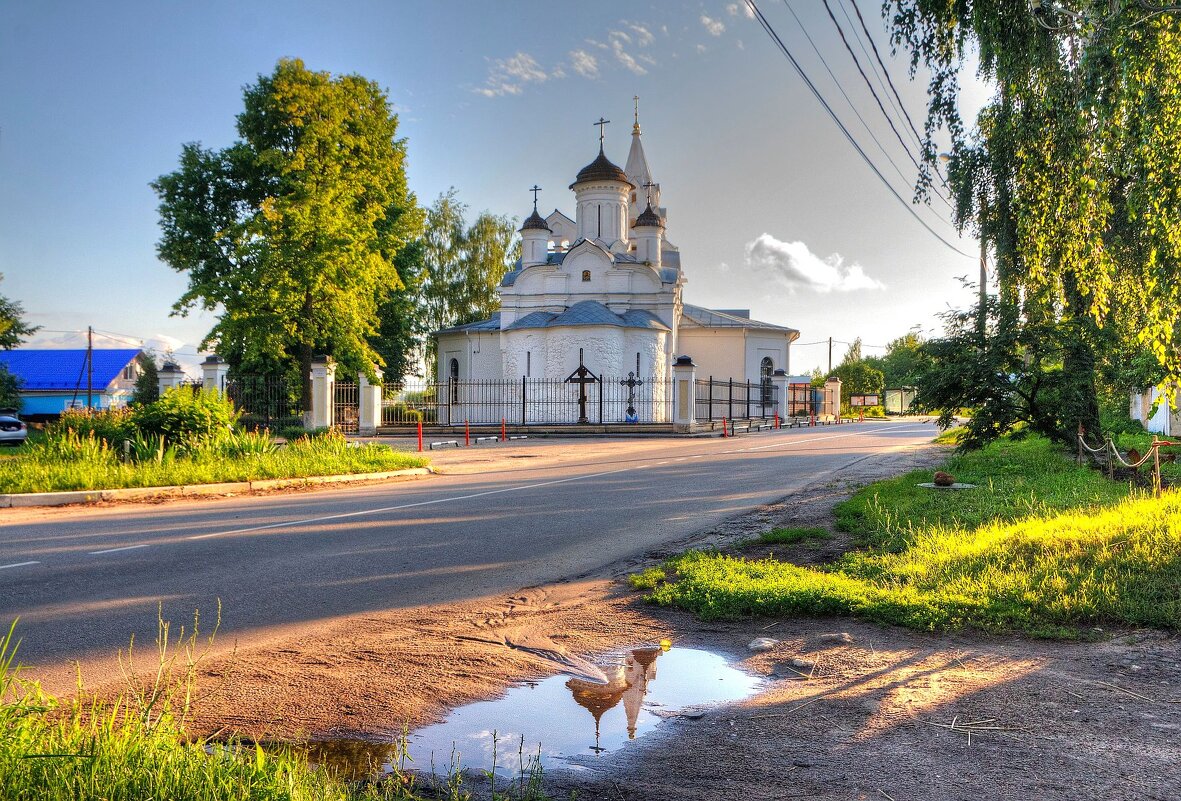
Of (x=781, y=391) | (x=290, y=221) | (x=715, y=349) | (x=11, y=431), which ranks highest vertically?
(x=290, y=221)

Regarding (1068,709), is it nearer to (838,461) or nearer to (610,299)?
(838,461)

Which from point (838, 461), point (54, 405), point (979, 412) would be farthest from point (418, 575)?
point (54, 405)

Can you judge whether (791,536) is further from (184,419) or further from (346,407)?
(346,407)

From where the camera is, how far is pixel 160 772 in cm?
268

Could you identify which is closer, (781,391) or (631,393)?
(631,393)

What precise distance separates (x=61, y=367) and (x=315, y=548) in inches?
2435

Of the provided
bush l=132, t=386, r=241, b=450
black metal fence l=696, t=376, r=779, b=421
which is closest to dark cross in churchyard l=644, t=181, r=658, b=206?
black metal fence l=696, t=376, r=779, b=421

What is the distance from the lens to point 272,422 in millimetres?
31000

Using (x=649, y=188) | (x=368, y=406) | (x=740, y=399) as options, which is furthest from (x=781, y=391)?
(x=368, y=406)

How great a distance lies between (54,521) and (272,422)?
21.6 m

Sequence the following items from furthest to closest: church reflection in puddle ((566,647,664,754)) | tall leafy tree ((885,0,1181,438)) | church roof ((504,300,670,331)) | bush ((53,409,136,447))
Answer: church roof ((504,300,670,331)) < bush ((53,409,136,447)) < tall leafy tree ((885,0,1181,438)) < church reflection in puddle ((566,647,664,754))

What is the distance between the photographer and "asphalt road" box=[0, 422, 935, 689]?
18.2 feet

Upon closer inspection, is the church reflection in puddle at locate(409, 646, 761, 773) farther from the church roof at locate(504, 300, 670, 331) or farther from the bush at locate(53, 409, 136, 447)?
the church roof at locate(504, 300, 670, 331)

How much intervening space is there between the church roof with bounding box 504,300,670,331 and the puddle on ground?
3542 cm
